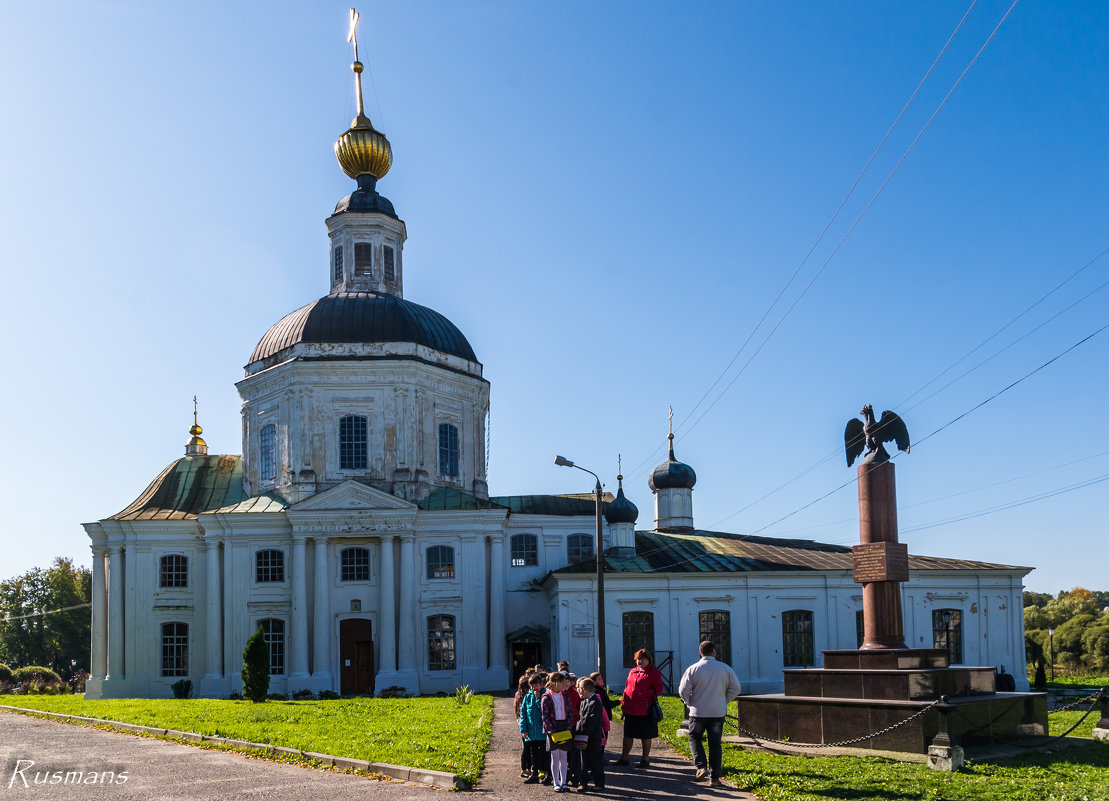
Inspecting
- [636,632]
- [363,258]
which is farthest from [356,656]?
[363,258]

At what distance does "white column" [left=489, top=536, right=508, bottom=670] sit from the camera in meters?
35.4

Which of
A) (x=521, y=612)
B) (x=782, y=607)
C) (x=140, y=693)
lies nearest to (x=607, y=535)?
(x=521, y=612)

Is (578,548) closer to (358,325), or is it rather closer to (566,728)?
(358,325)

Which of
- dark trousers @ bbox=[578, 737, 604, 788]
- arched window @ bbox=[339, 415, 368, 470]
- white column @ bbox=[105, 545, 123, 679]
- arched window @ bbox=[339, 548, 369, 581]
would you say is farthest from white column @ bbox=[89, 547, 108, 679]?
dark trousers @ bbox=[578, 737, 604, 788]

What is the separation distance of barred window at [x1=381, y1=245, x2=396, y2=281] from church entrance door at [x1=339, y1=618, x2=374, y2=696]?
1417 centimetres

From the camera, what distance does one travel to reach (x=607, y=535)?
127 ft

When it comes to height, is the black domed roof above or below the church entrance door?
above

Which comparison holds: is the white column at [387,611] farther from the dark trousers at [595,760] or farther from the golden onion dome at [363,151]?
the dark trousers at [595,760]

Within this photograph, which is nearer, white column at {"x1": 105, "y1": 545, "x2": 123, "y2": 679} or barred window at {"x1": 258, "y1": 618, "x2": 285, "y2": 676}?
barred window at {"x1": 258, "y1": 618, "x2": 285, "y2": 676}

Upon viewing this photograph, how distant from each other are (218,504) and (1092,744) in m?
31.7

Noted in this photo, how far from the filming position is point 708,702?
12.8 m

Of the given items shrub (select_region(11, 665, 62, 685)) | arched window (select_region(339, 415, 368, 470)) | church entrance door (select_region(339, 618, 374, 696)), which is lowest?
shrub (select_region(11, 665, 62, 685))

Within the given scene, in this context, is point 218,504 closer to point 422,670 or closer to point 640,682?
point 422,670

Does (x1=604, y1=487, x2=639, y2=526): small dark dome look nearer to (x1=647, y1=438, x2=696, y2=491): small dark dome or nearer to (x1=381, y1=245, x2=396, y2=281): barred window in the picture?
(x1=647, y1=438, x2=696, y2=491): small dark dome
